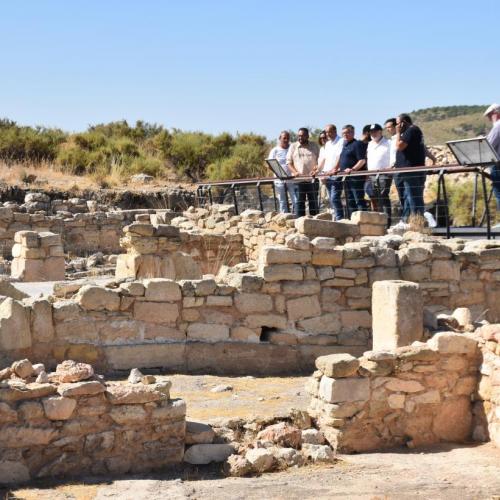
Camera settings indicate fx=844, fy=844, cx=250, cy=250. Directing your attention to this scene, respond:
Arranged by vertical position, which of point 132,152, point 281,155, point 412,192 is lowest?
point 412,192

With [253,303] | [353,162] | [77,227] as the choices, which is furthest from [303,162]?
[77,227]

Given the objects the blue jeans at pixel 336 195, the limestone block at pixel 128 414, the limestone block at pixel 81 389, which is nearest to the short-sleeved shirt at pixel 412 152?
the blue jeans at pixel 336 195

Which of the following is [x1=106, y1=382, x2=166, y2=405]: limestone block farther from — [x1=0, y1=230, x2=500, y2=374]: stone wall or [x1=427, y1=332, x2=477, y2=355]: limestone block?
[x1=427, y1=332, x2=477, y2=355]: limestone block

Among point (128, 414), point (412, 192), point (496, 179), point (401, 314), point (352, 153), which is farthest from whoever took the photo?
point (352, 153)

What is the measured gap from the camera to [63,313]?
8.97m

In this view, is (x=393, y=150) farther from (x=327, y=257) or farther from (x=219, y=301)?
(x=219, y=301)

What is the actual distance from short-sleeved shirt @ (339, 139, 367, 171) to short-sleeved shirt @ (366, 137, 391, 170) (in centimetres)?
24

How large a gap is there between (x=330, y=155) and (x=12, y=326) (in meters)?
7.61

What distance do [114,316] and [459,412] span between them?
149 inches

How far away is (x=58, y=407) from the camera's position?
6262mm

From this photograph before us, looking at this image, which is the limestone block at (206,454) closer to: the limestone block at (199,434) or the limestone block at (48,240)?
the limestone block at (199,434)

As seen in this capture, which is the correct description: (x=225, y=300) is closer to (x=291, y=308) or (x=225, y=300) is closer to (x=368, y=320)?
(x=291, y=308)

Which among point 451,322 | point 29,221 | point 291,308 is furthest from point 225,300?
point 29,221

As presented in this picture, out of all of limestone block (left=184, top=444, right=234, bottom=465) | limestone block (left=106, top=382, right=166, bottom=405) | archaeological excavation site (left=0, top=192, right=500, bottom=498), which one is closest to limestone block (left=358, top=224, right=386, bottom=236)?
archaeological excavation site (left=0, top=192, right=500, bottom=498)
